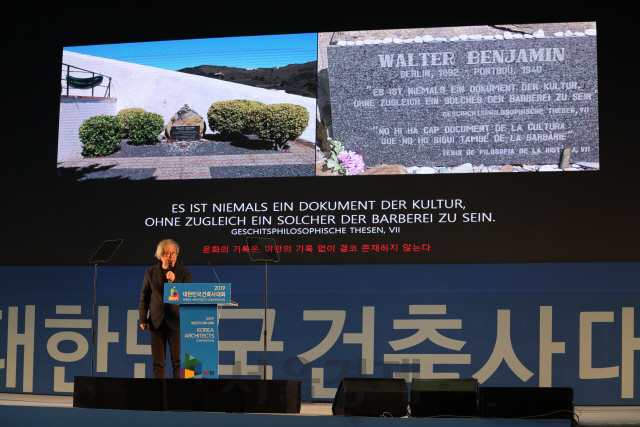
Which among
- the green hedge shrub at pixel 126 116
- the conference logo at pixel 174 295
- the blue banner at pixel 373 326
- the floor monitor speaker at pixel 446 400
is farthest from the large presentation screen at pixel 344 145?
the floor monitor speaker at pixel 446 400

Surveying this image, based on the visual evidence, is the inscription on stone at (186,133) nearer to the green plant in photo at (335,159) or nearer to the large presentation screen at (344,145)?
the large presentation screen at (344,145)

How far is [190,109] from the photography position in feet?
17.8

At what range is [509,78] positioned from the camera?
507 centimetres

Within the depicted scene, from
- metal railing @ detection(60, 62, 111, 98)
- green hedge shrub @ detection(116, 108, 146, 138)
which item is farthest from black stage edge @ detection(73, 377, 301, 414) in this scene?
metal railing @ detection(60, 62, 111, 98)

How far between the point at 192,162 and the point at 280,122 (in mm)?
840

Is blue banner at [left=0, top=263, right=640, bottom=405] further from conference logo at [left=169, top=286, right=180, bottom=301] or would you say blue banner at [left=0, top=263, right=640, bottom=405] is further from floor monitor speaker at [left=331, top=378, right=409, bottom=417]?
floor monitor speaker at [left=331, top=378, right=409, bottom=417]

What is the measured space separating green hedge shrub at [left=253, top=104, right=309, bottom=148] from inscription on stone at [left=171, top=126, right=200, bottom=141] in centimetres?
51

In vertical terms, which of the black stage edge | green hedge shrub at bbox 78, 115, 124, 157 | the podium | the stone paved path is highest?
green hedge shrub at bbox 78, 115, 124, 157

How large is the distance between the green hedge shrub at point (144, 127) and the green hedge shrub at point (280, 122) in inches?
34.2

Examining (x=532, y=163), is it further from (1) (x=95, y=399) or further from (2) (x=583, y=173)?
(1) (x=95, y=399)

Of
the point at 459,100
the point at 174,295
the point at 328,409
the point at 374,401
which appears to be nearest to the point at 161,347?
the point at 174,295

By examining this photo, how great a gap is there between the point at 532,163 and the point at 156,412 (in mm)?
3396

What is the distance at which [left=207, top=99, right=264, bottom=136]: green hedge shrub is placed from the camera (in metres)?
5.36

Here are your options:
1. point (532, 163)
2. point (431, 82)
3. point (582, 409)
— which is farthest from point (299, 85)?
point (582, 409)
